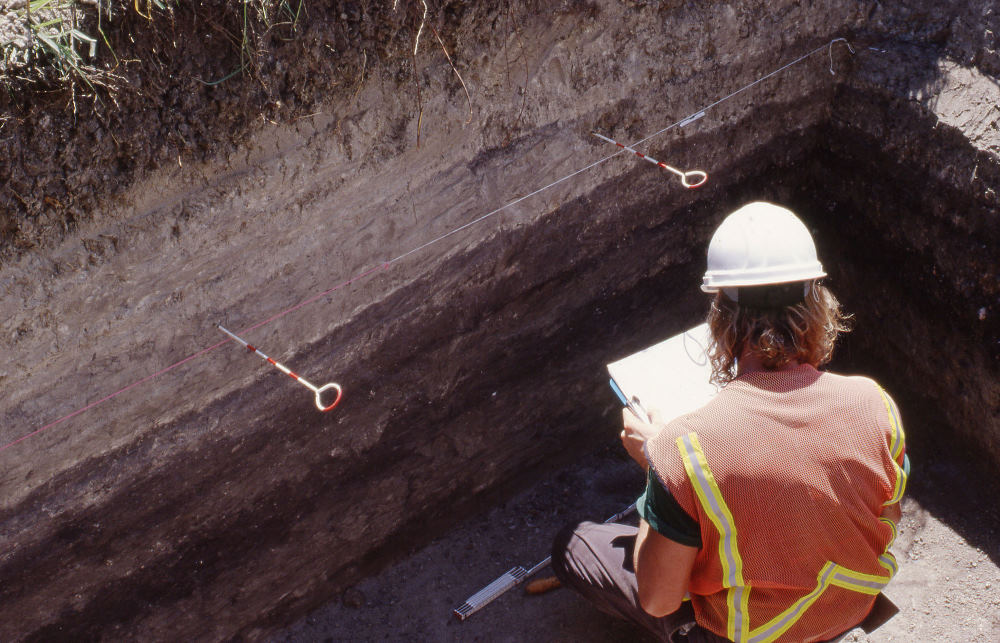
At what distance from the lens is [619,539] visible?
8.39 ft

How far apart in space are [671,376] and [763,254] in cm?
63

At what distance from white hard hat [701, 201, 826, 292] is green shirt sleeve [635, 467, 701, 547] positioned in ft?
1.51

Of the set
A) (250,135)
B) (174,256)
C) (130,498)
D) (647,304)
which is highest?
(250,135)

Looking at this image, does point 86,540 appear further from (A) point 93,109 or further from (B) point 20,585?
(A) point 93,109

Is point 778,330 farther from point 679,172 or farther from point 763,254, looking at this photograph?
point 679,172

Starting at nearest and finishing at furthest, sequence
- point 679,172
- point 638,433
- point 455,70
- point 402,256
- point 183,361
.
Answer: point 638,433, point 183,361, point 455,70, point 402,256, point 679,172

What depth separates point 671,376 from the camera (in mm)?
2463

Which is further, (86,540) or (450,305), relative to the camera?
(450,305)

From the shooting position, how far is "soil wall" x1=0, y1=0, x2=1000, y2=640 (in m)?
2.18

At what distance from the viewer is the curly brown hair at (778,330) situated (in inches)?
71.4

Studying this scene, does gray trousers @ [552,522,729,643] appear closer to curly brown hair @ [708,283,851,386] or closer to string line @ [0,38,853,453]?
curly brown hair @ [708,283,851,386]

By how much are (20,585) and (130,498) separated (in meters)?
0.34

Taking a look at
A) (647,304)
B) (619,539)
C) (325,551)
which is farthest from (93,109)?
(647,304)

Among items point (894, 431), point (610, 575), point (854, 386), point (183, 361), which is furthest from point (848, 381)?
point (183, 361)
